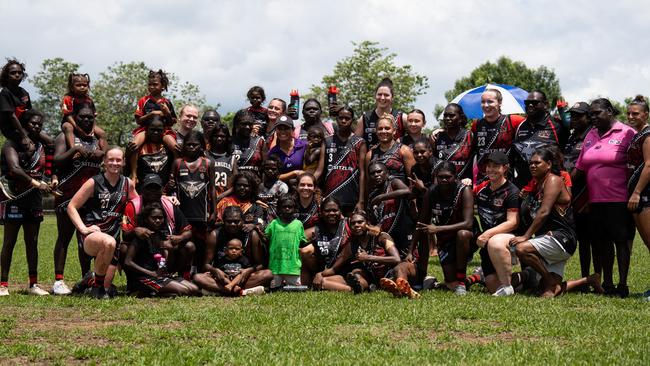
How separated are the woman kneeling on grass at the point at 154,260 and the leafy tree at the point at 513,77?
39628 millimetres

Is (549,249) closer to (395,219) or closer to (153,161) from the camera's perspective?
(395,219)

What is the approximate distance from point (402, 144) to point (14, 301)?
540cm

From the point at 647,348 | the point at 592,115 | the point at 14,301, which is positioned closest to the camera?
the point at 647,348

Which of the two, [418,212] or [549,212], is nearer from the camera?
[549,212]

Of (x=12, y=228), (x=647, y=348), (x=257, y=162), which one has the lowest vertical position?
(x=647, y=348)

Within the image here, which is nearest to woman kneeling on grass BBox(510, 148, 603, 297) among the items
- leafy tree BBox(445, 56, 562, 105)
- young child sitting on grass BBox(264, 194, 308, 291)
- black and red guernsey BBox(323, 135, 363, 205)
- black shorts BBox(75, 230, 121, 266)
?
black and red guernsey BBox(323, 135, 363, 205)

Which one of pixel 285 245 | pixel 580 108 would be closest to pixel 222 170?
pixel 285 245

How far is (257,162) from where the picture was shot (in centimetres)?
1054

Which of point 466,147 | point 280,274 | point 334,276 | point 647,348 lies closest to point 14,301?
point 280,274

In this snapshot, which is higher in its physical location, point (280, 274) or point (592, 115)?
point (592, 115)

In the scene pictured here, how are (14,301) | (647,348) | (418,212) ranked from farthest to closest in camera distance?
1. (418,212)
2. (14,301)
3. (647,348)

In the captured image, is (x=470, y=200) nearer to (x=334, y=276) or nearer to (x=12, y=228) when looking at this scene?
(x=334, y=276)

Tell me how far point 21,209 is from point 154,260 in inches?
77.7

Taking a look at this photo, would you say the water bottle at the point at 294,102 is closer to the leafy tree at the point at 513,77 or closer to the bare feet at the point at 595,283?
the bare feet at the point at 595,283
